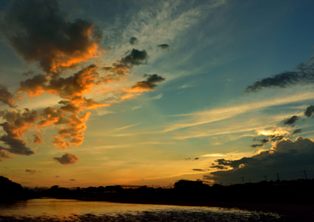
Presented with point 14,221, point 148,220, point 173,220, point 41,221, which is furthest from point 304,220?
point 14,221

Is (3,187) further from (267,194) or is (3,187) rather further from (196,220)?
(196,220)

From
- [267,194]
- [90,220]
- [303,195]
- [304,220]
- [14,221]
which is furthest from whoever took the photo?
[267,194]

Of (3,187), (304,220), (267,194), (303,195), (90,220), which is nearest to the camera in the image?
(304,220)

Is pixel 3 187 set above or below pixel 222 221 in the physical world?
above

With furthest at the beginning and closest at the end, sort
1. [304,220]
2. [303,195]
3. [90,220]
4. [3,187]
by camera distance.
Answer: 1. [3,187]
2. [303,195]
3. [90,220]
4. [304,220]

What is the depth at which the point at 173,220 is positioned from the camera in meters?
46.9

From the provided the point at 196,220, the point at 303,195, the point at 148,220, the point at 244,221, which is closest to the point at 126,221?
the point at 148,220

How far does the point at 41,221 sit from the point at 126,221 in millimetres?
→ 12953

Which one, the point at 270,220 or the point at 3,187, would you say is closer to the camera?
the point at 270,220

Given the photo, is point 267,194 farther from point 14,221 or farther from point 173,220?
point 14,221

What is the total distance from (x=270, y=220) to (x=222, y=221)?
692 centimetres

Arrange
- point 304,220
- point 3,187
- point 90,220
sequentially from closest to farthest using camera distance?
point 304,220 < point 90,220 < point 3,187

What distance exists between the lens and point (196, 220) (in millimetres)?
46719

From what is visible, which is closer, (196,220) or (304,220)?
(304,220)
